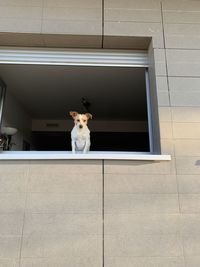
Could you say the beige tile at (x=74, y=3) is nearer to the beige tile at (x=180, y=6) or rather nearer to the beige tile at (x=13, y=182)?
the beige tile at (x=180, y=6)

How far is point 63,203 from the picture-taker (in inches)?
67.9

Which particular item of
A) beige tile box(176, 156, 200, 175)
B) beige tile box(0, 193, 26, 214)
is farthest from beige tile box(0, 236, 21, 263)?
beige tile box(176, 156, 200, 175)

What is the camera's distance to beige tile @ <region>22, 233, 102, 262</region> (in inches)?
63.2

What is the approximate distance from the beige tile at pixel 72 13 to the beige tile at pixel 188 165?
1.44 meters

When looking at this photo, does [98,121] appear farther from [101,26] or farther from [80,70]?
[101,26]

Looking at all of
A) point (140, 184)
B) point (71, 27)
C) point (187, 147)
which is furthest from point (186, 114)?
point (71, 27)

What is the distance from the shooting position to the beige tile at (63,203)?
5.60 feet

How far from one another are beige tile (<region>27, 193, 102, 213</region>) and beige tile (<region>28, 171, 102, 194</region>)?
1.4 inches

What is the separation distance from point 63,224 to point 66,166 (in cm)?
41

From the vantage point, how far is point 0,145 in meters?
2.41

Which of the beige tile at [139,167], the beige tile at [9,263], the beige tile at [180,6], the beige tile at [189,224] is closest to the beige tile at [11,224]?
the beige tile at [9,263]

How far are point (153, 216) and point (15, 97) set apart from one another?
252cm

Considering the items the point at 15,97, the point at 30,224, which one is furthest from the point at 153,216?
the point at 15,97

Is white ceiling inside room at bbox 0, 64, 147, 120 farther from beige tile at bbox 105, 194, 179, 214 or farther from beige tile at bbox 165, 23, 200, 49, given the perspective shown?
beige tile at bbox 105, 194, 179, 214
